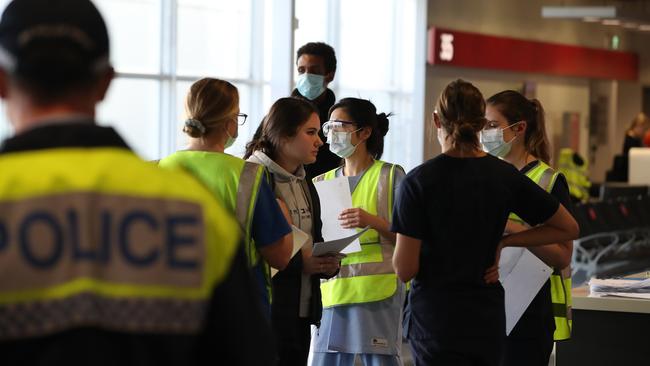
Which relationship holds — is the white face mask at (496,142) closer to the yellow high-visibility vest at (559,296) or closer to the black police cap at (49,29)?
the yellow high-visibility vest at (559,296)

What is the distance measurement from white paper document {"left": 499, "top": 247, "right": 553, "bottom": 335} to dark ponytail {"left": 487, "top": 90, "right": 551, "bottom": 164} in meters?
0.39

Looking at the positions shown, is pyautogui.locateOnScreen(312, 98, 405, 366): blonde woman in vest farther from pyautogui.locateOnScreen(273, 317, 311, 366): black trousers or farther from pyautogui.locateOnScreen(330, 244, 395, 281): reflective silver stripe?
pyautogui.locateOnScreen(273, 317, 311, 366): black trousers

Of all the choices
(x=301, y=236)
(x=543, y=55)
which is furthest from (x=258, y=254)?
(x=543, y=55)

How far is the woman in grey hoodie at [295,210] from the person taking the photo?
139 inches

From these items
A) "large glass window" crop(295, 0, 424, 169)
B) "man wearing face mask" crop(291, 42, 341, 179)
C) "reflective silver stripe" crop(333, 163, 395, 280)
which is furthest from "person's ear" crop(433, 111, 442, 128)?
"large glass window" crop(295, 0, 424, 169)

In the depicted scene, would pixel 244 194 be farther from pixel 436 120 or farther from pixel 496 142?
pixel 496 142

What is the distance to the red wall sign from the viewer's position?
1230 cm

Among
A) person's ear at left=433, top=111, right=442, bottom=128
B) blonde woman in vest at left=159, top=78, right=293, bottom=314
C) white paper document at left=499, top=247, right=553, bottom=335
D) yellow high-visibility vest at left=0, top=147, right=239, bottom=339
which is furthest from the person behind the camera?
white paper document at left=499, top=247, right=553, bottom=335

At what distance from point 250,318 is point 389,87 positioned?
10896mm

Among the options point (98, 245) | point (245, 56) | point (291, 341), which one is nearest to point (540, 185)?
point (291, 341)

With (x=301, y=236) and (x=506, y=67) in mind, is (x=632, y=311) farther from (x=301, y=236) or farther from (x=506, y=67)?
(x=506, y=67)

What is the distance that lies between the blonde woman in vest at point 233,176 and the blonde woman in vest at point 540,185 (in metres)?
0.94

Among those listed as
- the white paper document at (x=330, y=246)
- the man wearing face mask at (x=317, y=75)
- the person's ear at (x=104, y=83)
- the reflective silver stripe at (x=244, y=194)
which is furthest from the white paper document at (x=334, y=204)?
the person's ear at (x=104, y=83)

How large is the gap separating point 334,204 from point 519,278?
0.77 meters
